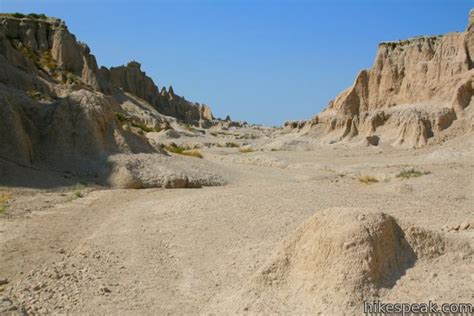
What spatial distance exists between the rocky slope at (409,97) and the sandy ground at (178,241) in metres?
17.9

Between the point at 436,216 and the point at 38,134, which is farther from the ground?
the point at 38,134

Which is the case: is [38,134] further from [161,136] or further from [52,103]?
[161,136]

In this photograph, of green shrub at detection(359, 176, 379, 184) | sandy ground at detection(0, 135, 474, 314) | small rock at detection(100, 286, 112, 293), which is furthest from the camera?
green shrub at detection(359, 176, 379, 184)

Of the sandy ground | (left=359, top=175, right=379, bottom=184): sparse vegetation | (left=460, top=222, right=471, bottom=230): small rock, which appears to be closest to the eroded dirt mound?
the sandy ground

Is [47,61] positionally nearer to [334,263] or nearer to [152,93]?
[152,93]

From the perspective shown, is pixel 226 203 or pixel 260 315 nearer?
pixel 260 315

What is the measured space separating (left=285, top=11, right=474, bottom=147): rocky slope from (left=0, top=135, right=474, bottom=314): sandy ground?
1786 cm

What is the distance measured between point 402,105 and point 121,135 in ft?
83.8

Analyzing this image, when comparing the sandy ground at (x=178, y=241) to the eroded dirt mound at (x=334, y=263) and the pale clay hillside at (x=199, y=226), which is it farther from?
the eroded dirt mound at (x=334, y=263)

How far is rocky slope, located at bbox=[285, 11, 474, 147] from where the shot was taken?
3419 cm

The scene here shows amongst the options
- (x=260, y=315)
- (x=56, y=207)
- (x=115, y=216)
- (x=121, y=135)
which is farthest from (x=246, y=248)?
(x=121, y=135)

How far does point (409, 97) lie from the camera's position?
39531 mm

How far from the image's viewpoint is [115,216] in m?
12.6

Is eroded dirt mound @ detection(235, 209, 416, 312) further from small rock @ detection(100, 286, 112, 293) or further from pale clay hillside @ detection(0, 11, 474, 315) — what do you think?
small rock @ detection(100, 286, 112, 293)
